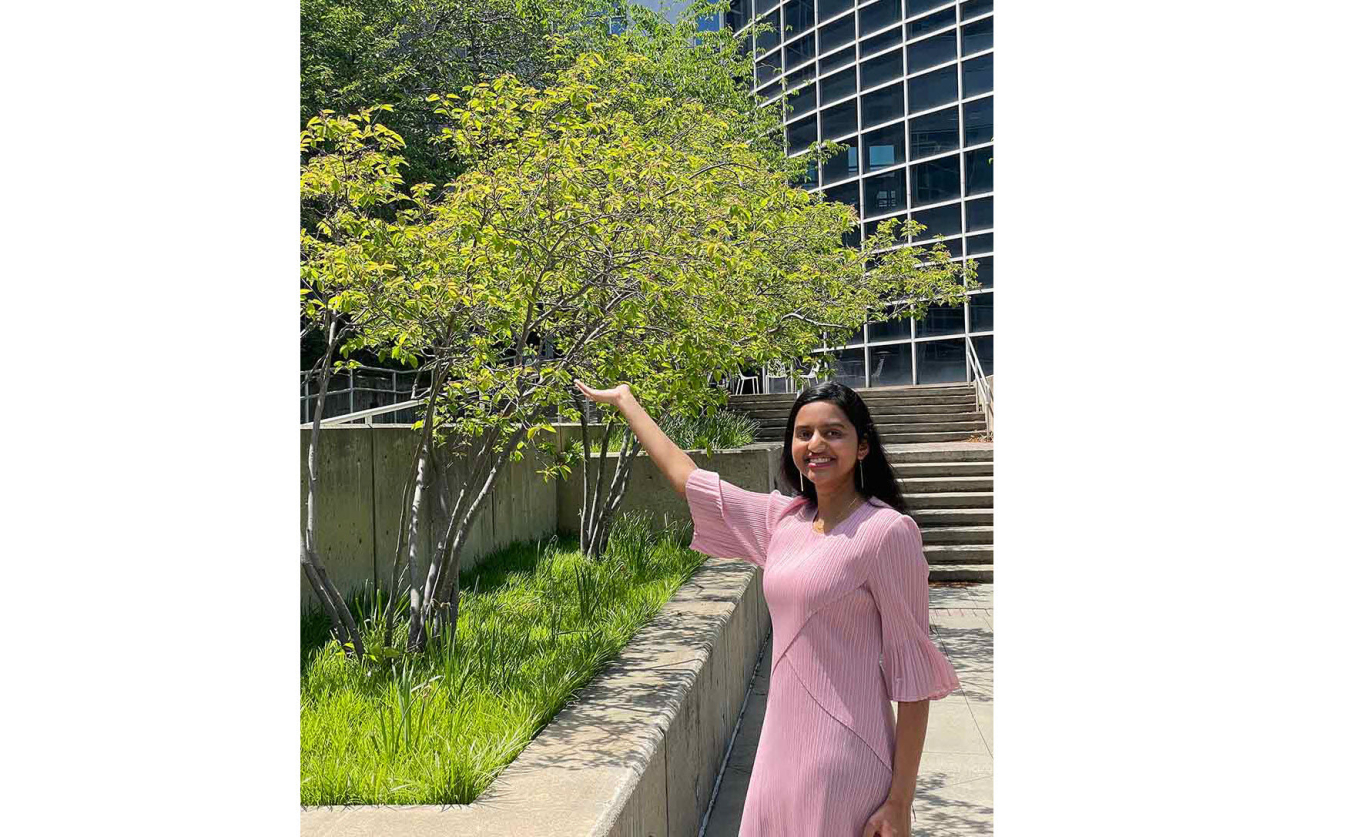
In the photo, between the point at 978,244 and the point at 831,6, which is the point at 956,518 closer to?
the point at 978,244

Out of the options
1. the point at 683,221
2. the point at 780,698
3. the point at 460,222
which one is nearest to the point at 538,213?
the point at 460,222

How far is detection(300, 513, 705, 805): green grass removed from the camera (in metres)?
3.74

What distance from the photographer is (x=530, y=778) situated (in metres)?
3.76

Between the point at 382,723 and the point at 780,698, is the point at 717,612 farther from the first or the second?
the point at 780,698

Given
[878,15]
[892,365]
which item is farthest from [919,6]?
[892,365]

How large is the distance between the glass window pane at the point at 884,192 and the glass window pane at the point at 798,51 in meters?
5.47

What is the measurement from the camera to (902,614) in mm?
2420

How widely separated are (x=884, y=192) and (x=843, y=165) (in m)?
1.86

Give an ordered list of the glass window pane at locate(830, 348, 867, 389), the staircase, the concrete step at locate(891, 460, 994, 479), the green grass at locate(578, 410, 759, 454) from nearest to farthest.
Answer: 1. the green grass at locate(578, 410, 759, 454)
2. the staircase
3. the concrete step at locate(891, 460, 994, 479)
4. the glass window pane at locate(830, 348, 867, 389)

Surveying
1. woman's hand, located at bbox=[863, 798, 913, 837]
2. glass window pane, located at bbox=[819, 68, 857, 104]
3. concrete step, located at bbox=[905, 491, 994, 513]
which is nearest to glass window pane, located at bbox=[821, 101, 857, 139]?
glass window pane, located at bbox=[819, 68, 857, 104]

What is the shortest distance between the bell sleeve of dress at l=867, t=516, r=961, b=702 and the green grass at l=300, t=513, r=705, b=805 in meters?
1.81

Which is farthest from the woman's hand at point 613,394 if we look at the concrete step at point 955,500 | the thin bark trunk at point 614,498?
the concrete step at point 955,500

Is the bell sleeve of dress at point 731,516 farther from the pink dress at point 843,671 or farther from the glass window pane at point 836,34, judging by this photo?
the glass window pane at point 836,34

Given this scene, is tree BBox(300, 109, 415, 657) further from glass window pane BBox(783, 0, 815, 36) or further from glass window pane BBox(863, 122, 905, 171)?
glass window pane BBox(783, 0, 815, 36)
